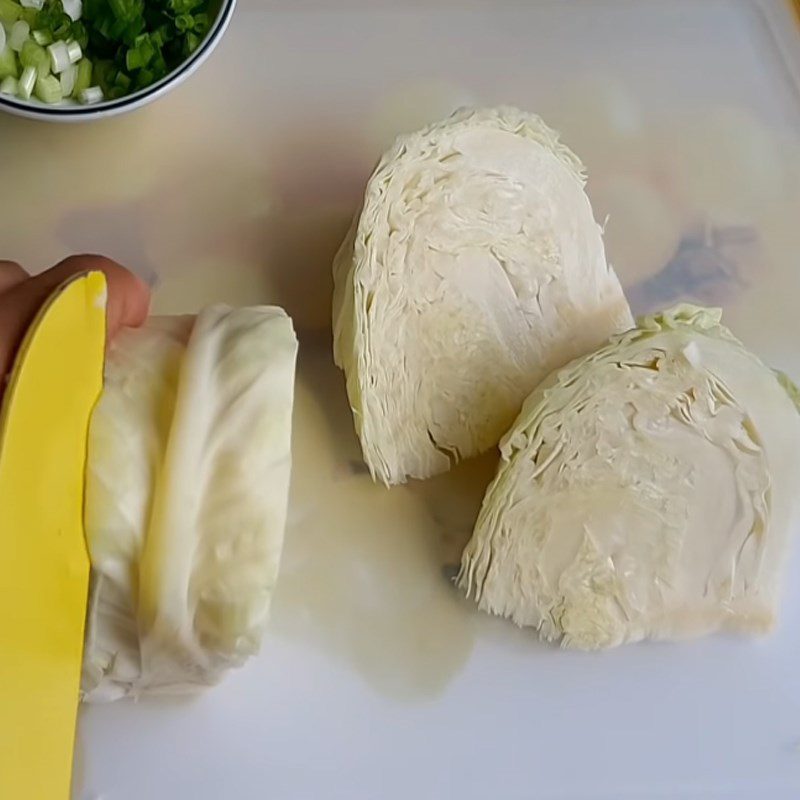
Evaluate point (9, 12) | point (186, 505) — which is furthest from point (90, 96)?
point (186, 505)

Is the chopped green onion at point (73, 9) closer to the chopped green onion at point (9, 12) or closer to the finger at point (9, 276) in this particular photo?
the chopped green onion at point (9, 12)

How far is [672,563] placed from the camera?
1.16 m

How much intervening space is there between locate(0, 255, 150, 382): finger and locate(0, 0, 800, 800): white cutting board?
163mm

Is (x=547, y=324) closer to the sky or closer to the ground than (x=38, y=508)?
closer to the ground

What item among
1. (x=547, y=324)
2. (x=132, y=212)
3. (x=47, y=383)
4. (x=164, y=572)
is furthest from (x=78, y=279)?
(x=547, y=324)

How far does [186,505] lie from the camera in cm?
94

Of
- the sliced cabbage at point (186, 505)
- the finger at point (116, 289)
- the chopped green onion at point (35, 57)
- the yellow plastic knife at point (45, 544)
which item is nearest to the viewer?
the yellow plastic knife at point (45, 544)

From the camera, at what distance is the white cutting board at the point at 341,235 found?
110 cm

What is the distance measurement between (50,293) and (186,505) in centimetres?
22

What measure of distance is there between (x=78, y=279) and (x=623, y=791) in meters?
0.73

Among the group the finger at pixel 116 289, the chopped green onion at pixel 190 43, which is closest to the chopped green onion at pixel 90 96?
the chopped green onion at pixel 190 43

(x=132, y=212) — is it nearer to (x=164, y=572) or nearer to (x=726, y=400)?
(x=164, y=572)

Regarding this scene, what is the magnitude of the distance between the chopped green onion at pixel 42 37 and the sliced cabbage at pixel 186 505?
0.45m

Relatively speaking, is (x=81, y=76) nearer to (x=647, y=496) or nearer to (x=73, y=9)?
(x=73, y=9)
